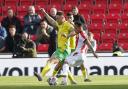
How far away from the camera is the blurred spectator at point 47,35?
75.7 ft

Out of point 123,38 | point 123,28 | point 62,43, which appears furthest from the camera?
point 123,28

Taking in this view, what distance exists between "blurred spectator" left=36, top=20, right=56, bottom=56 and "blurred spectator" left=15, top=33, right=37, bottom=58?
643mm

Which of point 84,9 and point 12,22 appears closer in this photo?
point 12,22

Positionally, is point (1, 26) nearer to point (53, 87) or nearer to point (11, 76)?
point (11, 76)

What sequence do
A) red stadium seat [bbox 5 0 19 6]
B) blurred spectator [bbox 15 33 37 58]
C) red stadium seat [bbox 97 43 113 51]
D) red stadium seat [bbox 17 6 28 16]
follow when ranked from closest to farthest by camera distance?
blurred spectator [bbox 15 33 37 58] < red stadium seat [bbox 97 43 113 51] < red stadium seat [bbox 17 6 28 16] < red stadium seat [bbox 5 0 19 6]

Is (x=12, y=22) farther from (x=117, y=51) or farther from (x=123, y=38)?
(x=123, y=38)

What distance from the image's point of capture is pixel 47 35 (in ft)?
75.9

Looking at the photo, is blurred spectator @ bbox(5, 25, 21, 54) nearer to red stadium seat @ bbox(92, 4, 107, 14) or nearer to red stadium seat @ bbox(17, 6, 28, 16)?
red stadium seat @ bbox(17, 6, 28, 16)

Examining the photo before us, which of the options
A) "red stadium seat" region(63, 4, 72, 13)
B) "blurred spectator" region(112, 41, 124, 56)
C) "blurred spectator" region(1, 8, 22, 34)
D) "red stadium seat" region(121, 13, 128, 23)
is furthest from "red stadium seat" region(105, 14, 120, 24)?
"blurred spectator" region(1, 8, 22, 34)

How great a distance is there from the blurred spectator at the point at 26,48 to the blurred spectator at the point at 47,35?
0.64m

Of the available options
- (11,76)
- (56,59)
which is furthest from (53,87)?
(11,76)

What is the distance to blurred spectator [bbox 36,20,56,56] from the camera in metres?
23.1

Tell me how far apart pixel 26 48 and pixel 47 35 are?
869mm

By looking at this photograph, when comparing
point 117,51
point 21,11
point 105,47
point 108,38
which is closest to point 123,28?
point 108,38
